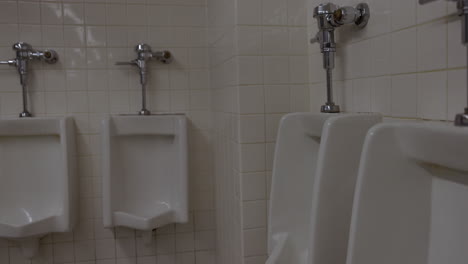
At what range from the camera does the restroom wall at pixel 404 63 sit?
2.68 ft

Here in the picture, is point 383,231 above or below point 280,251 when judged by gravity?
above

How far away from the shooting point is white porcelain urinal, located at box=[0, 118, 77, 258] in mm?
1824

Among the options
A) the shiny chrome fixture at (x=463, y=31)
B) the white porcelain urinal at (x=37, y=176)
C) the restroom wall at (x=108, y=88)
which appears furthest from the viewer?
the restroom wall at (x=108, y=88)

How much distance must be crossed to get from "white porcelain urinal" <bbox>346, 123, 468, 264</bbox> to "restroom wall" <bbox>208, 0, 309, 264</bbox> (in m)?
0.71

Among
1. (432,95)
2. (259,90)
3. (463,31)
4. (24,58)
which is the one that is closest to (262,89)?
(259,90)

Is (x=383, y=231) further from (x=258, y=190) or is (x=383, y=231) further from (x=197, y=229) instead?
(x=197, y=229)

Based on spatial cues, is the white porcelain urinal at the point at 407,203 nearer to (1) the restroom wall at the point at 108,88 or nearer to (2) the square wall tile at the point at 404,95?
(2) the square wall tile at the point at 404,95

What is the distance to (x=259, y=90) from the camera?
146 cm

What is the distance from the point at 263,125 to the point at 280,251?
45 centimetres

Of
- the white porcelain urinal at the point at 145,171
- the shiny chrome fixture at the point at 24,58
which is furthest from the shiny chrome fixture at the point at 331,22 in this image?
the shiny chrome fixture at the point at 24,58

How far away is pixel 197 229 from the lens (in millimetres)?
2141

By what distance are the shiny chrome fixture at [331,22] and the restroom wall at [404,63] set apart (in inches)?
1.2

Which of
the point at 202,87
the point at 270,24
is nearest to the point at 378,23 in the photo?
the point at 270,24

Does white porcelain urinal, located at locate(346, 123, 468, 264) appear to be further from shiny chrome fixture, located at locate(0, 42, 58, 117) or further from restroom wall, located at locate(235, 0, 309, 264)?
shiny chrome fixture, located at locate(0, 42, 58, 117)
